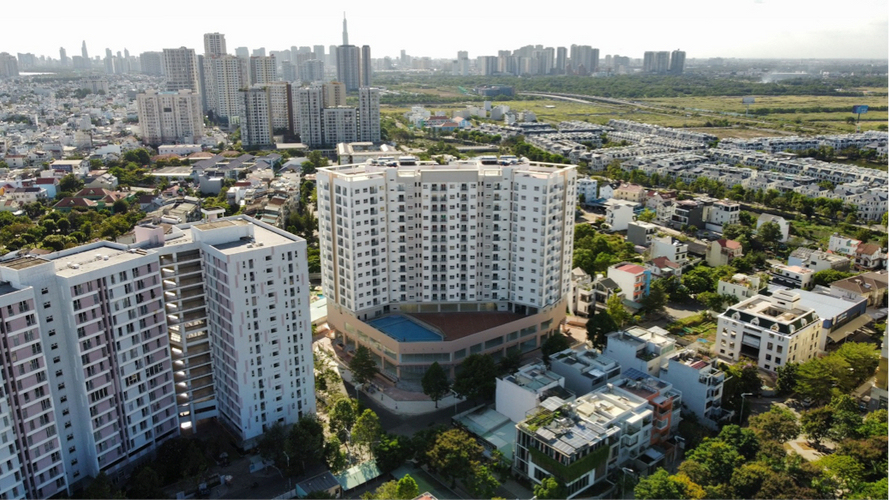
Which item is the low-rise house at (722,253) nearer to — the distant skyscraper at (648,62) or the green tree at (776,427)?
the green tree at (776,427)

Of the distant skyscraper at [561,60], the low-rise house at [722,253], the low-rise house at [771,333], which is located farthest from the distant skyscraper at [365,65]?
the low-rise house at [771,333]

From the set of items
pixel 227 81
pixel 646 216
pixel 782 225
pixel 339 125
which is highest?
pixel 227 81

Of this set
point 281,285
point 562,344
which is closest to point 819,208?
point 562,344

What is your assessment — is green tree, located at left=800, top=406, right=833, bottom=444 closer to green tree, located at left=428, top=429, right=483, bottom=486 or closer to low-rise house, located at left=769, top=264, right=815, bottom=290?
green tree, located at left=428, top=429, right=483, bottom=486

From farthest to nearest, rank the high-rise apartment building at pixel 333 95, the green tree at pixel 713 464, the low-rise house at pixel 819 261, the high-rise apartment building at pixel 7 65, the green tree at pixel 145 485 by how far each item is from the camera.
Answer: the high-rise apartment building at pixel 7 65
the high-rise apartment building at pixel 333 95
the low-rise house at pixel 819 261
the green tree at pixel 713 464
the green tree at pixel 145 485

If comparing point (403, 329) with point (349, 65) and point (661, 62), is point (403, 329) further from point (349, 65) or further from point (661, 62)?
point (661, 62)

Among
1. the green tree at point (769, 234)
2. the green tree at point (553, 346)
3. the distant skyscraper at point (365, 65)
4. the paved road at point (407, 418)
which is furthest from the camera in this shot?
the distant skyscraper at point (365, 65)

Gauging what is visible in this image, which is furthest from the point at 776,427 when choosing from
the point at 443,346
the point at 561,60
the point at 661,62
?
the point at 661,62

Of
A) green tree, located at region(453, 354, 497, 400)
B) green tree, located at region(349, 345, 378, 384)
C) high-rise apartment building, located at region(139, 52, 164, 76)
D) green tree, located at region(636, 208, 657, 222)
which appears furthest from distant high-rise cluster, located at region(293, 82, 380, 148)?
high-rise apartment building, located at region(139, 52, 164, 76)
